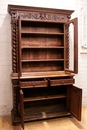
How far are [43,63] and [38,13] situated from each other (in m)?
0.98

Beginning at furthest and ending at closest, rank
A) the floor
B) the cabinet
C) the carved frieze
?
the carved frieze < the cabinet < the floor

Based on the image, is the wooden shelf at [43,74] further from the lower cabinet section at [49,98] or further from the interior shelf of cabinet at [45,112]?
the interior shelf of cabinet at [45,112]

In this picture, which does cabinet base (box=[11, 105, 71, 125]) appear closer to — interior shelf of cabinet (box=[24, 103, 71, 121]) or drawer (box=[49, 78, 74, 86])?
interior shelf of cabinet (box=[24, 103, 71, 121])

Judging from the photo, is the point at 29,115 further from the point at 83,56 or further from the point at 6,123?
the point at 83,56

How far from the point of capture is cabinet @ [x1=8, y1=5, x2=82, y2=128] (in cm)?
256

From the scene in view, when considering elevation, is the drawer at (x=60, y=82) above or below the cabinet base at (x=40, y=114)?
above

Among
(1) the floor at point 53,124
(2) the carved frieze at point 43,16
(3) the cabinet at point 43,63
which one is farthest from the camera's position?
(2) the carved frieze at point 43,16

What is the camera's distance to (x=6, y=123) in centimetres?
261

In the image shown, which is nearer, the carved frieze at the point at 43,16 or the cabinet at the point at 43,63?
the cabinet at the point at 43,63

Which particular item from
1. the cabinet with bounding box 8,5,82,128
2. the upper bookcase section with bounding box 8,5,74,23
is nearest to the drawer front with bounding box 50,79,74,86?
the cabinet with bounding box 8,5,82,128

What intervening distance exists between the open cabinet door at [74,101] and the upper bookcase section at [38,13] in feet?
4.35

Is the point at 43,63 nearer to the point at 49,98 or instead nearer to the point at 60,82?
the point at 60,82

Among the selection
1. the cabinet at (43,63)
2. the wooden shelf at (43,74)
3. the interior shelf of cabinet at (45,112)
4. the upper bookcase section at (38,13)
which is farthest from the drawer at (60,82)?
the upper bookcase section at (38,13)

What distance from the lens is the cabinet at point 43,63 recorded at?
2.56 m
